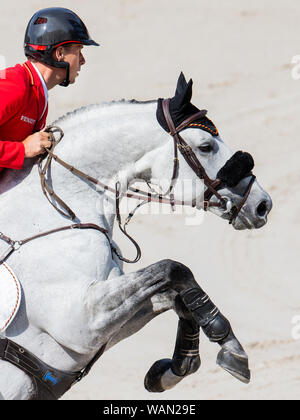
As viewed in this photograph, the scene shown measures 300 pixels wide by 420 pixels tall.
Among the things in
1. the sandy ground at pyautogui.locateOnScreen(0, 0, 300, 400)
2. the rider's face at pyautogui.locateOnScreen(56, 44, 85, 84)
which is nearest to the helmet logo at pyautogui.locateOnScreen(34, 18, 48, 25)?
the rider's face at pyautogui.locateOnScreen(56, 44, 85, 84)

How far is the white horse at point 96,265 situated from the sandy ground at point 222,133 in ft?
14.0

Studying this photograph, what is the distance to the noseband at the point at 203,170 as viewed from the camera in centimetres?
605

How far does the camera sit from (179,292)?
5816 millimetres

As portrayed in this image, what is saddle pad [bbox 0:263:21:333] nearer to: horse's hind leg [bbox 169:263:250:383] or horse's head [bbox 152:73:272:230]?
horse's hind leg [bbox 169:263:250:383]

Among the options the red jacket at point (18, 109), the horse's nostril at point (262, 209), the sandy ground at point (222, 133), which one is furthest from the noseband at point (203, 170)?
the sandy ground at point (222, 133)

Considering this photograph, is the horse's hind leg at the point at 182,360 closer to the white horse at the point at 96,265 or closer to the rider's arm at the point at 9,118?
the white horse at the point at 96,265

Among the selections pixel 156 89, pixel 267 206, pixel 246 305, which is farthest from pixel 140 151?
pixel 156 89

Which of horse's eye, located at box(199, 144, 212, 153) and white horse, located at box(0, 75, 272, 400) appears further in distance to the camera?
horse's eye, located at box(199, 144, 212, 153)

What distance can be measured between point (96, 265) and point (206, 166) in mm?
996

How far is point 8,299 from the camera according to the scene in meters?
5.82

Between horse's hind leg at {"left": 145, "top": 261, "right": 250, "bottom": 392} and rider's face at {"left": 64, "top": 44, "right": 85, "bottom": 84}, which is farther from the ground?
rider's face at {"left": 64, "top": 44, "right": 85, "bottom": 84}

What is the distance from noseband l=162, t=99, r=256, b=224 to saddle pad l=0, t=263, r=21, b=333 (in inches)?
47.0

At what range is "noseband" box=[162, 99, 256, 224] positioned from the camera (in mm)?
6051

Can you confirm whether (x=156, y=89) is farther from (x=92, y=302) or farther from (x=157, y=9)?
(x=92, y=302)
